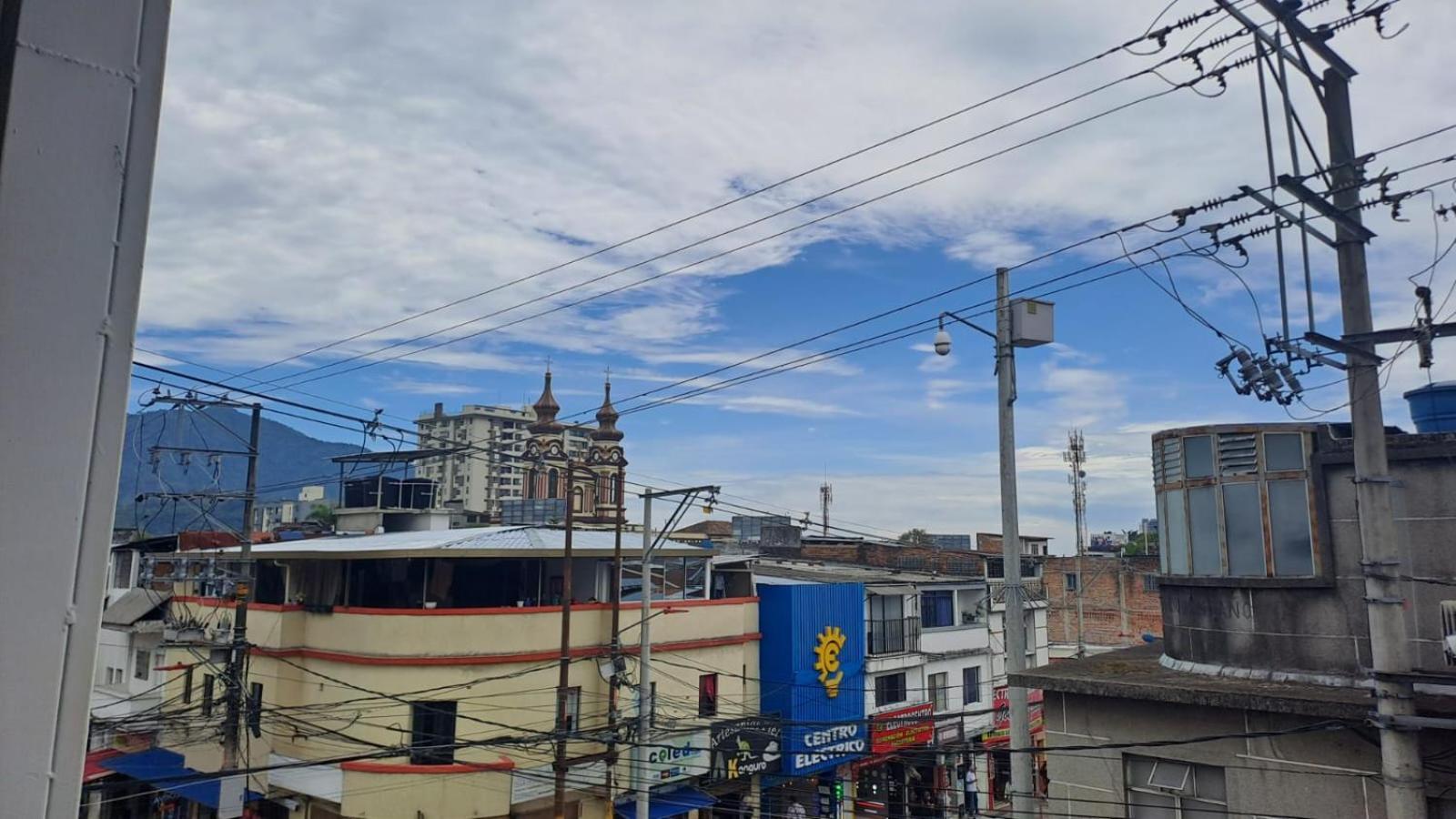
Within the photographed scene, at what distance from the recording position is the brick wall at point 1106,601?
171 feet

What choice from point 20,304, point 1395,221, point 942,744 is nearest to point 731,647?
point 942,744

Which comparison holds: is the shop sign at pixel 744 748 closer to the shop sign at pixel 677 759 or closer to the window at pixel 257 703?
the shop sign at pixel 677 759

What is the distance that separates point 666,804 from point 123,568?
28838 mm

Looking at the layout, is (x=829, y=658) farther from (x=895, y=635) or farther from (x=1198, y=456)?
(x=1198, y=456)

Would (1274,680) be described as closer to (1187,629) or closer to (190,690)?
(1187,629)

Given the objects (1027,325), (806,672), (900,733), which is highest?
(1027,325)

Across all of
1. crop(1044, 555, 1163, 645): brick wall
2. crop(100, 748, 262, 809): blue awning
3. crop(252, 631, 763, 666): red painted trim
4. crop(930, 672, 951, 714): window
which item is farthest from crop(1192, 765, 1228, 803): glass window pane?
crop(1044, 555, 1163, 645): brick wall

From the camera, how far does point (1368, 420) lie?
8891 mm

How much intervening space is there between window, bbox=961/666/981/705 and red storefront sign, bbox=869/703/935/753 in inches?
122

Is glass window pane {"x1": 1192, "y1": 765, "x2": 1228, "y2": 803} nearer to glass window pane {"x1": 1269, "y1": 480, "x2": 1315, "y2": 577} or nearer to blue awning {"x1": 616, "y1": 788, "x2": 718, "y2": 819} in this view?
glass window pane {"x1": 1269, "y1": 480, "x2": 1315, "y2": 577}

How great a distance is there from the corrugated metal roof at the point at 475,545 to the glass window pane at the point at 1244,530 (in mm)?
17434

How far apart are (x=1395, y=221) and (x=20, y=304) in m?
10.8

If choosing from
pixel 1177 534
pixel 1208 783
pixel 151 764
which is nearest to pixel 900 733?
pixel 1177 534

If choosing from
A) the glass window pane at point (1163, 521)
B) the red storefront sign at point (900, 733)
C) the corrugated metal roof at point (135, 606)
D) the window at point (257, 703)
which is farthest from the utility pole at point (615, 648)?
the corrugated metal roof at point (135, 606)
